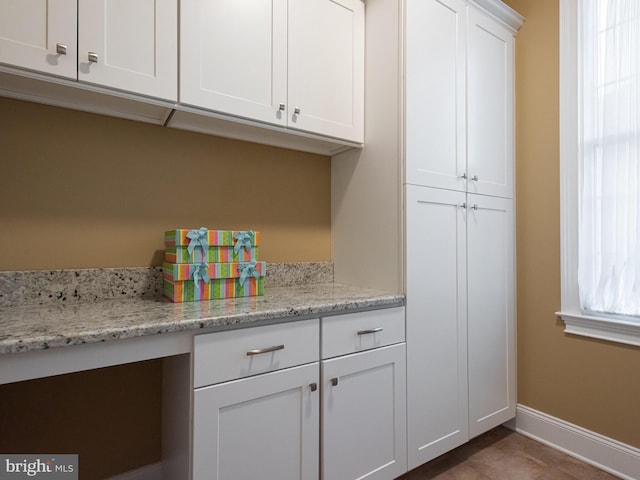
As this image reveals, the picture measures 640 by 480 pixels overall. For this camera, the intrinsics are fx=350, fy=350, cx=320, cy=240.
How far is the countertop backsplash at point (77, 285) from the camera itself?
4.03 ft

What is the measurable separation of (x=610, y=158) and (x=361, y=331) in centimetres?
149

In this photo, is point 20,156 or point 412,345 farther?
point 412,345

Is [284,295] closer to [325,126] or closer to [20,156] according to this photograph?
[325,126]

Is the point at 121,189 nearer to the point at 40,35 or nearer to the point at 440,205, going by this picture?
the point at 40,35

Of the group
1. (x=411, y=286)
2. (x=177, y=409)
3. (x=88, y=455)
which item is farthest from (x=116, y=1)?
(x=88, y=455)

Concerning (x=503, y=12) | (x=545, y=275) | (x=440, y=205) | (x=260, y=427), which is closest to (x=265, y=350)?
(x=260, y=427)

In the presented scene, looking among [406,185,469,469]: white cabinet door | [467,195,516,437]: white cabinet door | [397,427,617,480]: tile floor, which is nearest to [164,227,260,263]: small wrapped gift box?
[406,185,469,469]: white cabinet door

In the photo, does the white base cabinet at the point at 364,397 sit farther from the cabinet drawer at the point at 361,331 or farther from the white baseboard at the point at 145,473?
the white baseboard at the point at 145,473

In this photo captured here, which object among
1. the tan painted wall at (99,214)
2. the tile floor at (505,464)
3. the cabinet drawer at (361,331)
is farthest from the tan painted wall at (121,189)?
the tile floor at (505,464)

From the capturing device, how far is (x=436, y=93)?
1700 millimetres

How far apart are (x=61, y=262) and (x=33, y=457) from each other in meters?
0.70

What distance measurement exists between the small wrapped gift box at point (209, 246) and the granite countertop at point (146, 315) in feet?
0.56

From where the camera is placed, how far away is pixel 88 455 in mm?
1370

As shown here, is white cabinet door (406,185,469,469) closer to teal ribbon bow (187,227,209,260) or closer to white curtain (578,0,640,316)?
white curtain (578,0,640,316)
